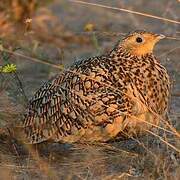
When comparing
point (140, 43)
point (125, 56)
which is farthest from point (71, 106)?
point (140, 43)

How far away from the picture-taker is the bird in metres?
4.43

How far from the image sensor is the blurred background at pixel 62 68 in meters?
4.32

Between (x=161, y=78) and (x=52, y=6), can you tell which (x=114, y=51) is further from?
(x=52, y=6)

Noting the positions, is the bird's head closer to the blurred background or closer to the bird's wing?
the blurred background

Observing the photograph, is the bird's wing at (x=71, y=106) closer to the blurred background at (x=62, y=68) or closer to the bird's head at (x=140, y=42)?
the blurred background at (x=62, y=68)

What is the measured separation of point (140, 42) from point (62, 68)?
0.50 m

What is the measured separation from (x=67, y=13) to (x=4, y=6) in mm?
1481

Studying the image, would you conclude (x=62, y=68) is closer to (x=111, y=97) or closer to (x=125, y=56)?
(x=111, y=97)

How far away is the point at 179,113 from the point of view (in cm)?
523

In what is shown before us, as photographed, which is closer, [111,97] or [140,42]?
[111,97]

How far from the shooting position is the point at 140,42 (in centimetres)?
463

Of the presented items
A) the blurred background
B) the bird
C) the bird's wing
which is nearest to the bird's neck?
the bird

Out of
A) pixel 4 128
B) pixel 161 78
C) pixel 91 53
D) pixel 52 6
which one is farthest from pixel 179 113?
pixel 52 6

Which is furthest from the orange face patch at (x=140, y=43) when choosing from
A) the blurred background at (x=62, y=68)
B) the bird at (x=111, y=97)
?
the blurred background at (x=62, y=68)
